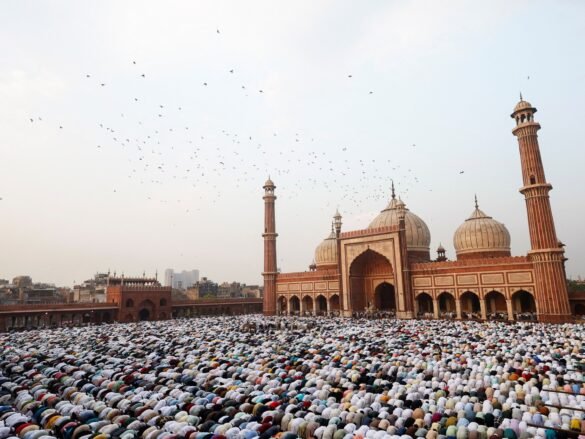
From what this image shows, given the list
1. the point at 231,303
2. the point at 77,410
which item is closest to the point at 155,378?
the point at 77,410

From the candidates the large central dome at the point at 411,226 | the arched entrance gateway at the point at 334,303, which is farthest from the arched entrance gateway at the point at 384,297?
the arched entrance gateway at the point at 334,303

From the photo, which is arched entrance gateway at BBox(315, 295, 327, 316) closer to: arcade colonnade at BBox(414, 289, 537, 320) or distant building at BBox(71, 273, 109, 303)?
arcade colonnade at BBox(414, 289, 537, 320)

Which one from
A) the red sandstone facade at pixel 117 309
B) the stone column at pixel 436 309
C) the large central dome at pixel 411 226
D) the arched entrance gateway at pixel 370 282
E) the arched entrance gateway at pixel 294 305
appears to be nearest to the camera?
the stone column at pixel 436 309

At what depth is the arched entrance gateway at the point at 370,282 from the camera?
32000 millimetres

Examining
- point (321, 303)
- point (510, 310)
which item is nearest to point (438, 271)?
point (510, 310)

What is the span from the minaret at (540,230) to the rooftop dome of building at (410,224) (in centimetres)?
1084

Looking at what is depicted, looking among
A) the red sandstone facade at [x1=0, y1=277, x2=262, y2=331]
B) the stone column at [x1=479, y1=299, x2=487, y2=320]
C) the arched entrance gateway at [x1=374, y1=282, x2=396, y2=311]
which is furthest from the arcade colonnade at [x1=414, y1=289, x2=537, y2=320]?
the red sandstone facade at [x1=0, y1=277, x2=262, y2=331]

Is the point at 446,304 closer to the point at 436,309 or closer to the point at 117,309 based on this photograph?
the point at 436,309

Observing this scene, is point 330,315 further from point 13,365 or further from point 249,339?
point 13,365

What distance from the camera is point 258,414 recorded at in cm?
775

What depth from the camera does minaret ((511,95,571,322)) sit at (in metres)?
21.6

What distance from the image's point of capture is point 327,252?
38.5 m

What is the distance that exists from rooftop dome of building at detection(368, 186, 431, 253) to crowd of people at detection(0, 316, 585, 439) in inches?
711

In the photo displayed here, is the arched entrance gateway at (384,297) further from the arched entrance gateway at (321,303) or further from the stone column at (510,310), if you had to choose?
the stone column at (510,310)
